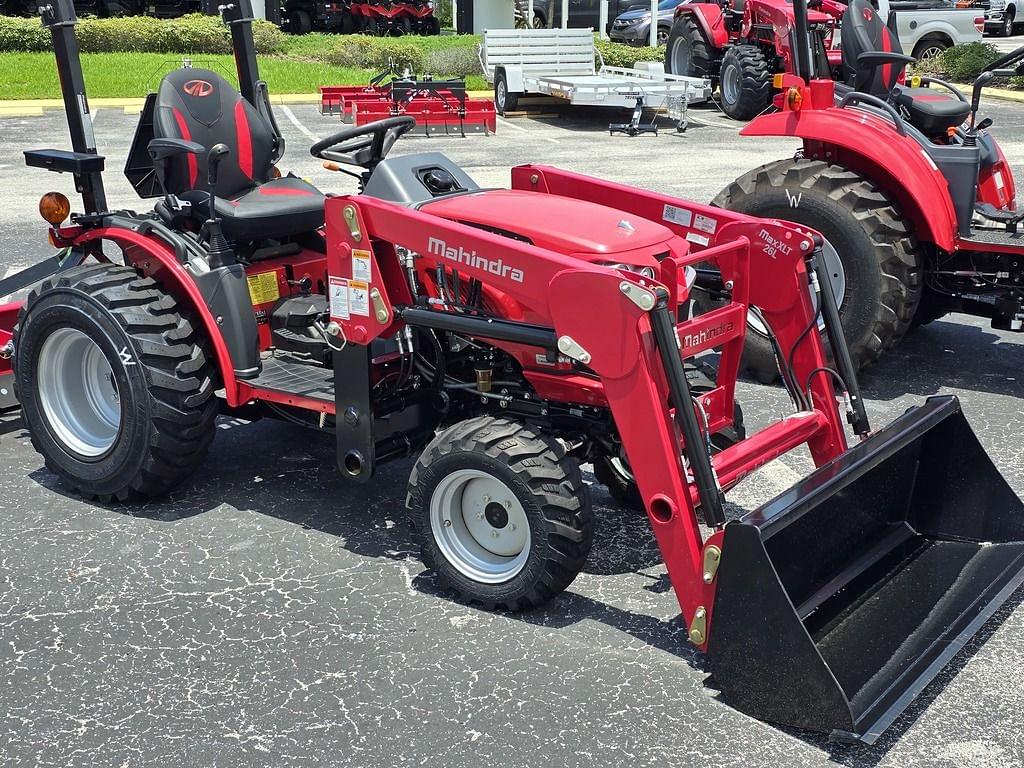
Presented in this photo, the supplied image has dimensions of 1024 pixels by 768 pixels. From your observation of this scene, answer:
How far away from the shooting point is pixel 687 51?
1795 centimetres

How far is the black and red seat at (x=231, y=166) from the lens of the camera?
4668mm

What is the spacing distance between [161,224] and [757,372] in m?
3.10

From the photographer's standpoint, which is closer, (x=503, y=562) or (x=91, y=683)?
(x=91, y=683)

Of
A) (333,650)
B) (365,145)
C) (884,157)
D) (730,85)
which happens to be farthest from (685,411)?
(730,85)

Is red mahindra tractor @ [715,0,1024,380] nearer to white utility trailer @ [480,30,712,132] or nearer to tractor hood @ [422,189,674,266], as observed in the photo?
tractor hood @ [422,189,674,266]

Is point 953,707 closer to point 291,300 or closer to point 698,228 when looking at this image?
point 698,228

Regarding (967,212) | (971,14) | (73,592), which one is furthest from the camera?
(971,14)

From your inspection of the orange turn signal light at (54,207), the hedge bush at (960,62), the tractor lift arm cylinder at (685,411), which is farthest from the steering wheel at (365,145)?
the hedge bush at (960,62)

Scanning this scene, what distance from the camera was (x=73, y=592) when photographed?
13.1ft

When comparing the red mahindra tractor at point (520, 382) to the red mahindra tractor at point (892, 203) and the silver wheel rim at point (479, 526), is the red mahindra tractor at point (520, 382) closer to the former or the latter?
the silver wheel rim at point (479, 526)

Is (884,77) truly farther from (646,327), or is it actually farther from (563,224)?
(646,327)

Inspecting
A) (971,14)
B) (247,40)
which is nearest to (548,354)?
(247,40)

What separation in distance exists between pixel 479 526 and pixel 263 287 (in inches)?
59.0

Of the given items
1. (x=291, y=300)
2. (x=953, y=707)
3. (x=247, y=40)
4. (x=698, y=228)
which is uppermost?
(x=247, y=40)
